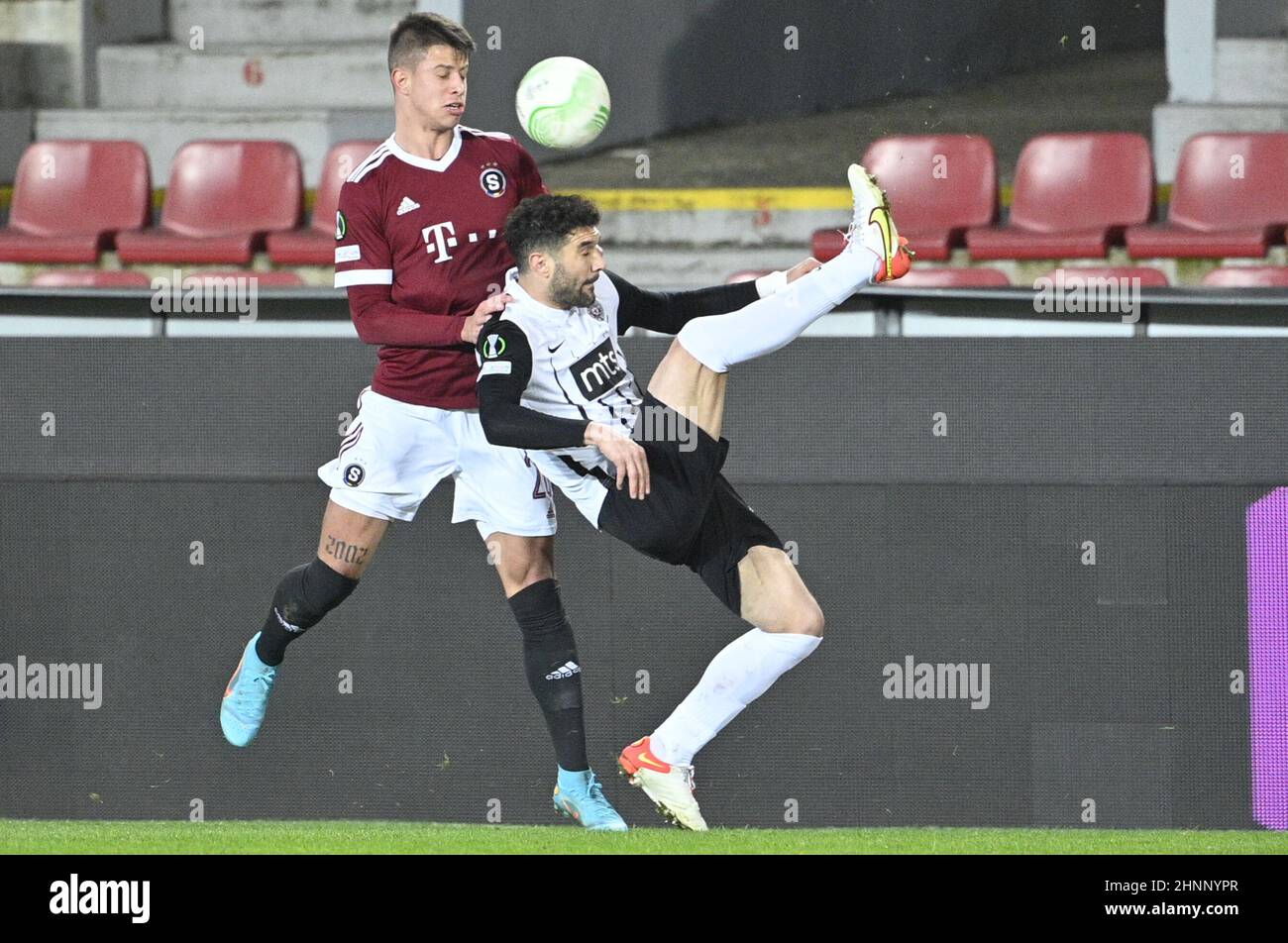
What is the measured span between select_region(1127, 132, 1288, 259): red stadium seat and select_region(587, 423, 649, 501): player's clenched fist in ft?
17.1

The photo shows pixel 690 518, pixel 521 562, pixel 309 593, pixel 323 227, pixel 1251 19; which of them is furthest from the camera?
pixel 1251 19

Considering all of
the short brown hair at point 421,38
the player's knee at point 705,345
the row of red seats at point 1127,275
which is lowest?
the player's knee at point 705,345

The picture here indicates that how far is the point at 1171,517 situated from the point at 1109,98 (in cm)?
855

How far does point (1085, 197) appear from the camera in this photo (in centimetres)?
962

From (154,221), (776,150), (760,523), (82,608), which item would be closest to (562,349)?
(760,523)

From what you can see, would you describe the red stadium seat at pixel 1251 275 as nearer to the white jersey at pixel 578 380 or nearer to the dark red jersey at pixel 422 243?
the white jersey at pixel 578 380

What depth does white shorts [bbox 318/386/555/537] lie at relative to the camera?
533 centimetres

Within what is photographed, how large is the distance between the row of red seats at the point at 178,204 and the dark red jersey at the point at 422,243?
4669 millimetres

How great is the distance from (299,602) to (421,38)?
1726 mm
